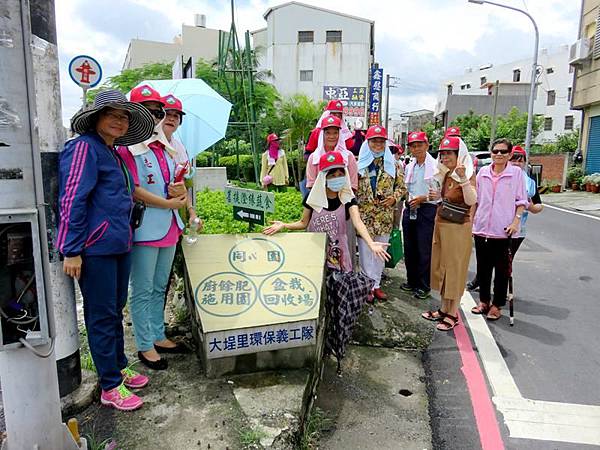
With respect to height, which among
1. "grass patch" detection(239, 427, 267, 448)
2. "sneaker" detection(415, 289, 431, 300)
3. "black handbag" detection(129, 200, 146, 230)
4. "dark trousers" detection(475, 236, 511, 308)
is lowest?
"sneaker" detection(415, 289, 431, 300)

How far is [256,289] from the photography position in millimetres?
3203

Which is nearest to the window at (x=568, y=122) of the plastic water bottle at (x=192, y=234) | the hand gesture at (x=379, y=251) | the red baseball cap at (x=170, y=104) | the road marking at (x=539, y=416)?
the road marking at (x=539, y=416)

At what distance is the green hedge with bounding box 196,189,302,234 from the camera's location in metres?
4.33

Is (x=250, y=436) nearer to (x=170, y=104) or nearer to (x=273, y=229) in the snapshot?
(x=273, y=229)

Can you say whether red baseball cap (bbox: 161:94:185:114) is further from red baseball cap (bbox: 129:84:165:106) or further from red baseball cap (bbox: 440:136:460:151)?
red baseball cap (bbox: 440:136:460:151)

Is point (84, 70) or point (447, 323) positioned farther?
point (84, 70)

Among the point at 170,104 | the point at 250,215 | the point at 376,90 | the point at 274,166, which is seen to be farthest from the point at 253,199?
the point at 376,90

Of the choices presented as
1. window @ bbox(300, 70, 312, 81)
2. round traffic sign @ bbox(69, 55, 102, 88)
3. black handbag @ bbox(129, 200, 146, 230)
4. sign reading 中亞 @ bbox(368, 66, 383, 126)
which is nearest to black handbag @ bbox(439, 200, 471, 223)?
black handbag @ bbox(129, 200, 146, 230)

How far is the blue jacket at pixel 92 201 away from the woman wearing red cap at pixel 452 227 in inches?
111

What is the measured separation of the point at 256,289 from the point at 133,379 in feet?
3.15

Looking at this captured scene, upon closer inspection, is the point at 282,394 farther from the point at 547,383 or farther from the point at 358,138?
the point at 358,138

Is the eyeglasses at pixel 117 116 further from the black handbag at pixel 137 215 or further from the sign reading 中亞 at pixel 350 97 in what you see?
the sign reading 中亞 at pixel 350 97

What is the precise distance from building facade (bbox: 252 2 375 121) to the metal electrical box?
30.3 meters

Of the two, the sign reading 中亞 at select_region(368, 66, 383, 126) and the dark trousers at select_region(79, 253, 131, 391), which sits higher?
the sign reading 中亞 at select_region(368, 66, 383, 126)
